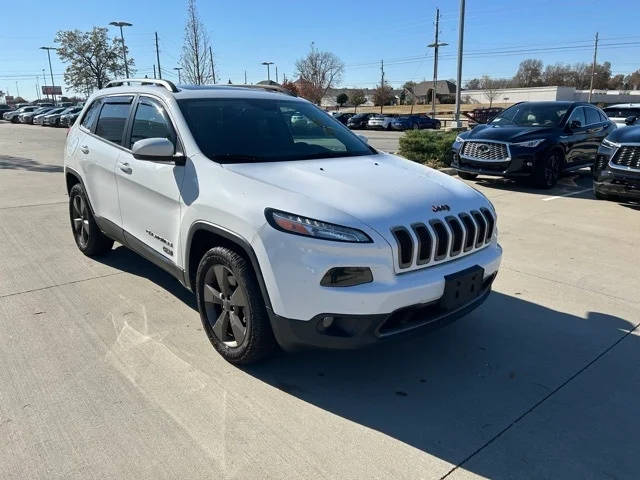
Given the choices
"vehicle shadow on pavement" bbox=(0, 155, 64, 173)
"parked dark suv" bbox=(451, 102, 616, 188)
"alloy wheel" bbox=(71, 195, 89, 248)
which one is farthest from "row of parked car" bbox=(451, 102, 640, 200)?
"vehicle shadow on pavement" bbox=(0, 155, 64, 173)

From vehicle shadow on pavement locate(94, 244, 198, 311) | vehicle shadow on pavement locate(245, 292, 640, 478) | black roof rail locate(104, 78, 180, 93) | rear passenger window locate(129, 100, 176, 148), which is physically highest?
black roof rail locate(104, 78, 180, 93)

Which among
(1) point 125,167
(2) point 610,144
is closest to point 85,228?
(1) point 125,167

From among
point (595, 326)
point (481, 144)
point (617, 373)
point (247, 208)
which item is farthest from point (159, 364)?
point (481, 144)

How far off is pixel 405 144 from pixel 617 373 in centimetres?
987

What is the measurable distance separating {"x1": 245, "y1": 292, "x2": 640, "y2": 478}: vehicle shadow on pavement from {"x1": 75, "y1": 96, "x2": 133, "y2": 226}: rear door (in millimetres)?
2261

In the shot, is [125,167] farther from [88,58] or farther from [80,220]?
[88,58]

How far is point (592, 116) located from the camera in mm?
10953

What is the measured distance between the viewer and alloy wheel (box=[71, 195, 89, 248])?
17.3 ft

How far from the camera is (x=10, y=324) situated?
3871mm

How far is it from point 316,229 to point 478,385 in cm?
143

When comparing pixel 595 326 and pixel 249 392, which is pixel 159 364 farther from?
pixel 595 326

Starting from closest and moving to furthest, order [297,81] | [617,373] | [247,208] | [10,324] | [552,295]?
1. [247,208]
2. [617,373]
3. [10,324]
4. [552,295]
5. [297,81]

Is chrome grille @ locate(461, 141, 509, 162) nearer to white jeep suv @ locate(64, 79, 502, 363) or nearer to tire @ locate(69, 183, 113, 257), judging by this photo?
white jeep suv @ locate(64, 79, 502, 363)

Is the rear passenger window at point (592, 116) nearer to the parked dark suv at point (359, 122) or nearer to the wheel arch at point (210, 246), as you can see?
the wheel arch at point (210, 246)
